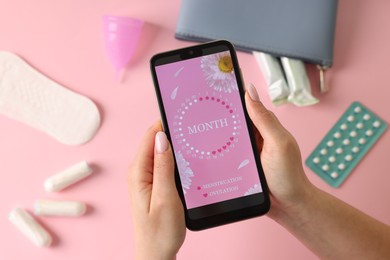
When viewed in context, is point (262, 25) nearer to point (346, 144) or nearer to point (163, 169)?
point (346, 144)

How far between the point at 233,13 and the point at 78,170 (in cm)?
36

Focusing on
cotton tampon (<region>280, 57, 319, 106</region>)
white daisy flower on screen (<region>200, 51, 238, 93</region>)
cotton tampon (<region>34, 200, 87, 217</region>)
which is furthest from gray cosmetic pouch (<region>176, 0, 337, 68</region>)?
cotton tampon (<region>34, 200, 87, 217</region>)

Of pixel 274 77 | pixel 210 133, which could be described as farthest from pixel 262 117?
pixel 274 77

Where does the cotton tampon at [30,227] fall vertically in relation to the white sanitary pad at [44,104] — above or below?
below

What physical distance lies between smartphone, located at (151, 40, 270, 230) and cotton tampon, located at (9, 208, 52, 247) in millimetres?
295

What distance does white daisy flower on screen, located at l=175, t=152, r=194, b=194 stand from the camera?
0.57 metres

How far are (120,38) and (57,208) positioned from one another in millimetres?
291

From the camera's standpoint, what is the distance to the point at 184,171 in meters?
0.57

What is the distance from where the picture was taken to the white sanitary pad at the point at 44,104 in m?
0.77

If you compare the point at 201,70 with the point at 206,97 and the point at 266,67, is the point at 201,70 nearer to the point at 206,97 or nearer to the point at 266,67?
the point at 206,97

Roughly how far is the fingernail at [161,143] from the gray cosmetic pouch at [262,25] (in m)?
0.29

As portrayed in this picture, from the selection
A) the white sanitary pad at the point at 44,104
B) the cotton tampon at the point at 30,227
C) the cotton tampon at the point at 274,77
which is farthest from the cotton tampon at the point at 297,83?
the cotton tampon at the point at 30,227

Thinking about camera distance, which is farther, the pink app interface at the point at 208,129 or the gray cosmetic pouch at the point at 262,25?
the gray cosmetic pouch at the point at 262,25

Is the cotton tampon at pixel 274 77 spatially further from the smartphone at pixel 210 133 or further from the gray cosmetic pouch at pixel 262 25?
the smartphone at pixel 210 133
